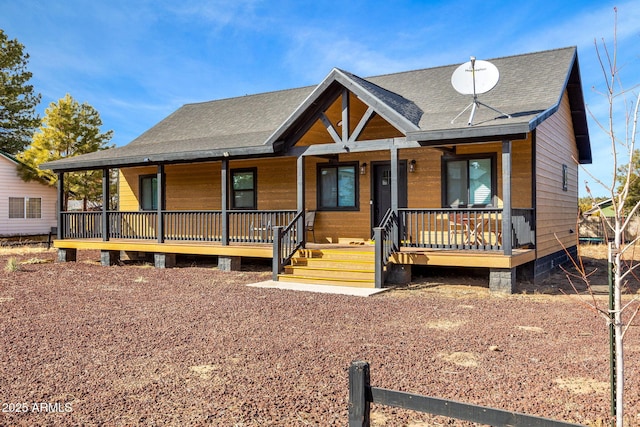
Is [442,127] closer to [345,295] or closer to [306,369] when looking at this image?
[345,295]

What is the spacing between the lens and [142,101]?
44.2 meters

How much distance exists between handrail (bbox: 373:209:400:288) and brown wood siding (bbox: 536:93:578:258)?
3366 millimetres

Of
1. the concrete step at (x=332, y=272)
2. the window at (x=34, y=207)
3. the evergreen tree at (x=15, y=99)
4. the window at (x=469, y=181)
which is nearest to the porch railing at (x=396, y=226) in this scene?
the window at (x=469, y=181)

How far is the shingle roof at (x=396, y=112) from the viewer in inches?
407

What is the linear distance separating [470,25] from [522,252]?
13035 millimetres

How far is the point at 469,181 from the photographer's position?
39.2ft

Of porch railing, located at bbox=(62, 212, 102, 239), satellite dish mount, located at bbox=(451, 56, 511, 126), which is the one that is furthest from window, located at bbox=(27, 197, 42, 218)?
satellite dish mount, located at bbox=(451, 56, 511, 126)


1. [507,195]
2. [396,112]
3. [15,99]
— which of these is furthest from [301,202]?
[15,99]

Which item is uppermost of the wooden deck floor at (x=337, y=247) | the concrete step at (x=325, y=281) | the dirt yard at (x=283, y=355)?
the wooden deck floor at (x=337, y=247)

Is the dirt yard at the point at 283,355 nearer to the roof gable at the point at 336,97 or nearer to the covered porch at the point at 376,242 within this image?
the covered porch at the point at 376,242

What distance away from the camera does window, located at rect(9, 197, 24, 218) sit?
81.1 ft

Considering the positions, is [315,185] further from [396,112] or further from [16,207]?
[16,207]

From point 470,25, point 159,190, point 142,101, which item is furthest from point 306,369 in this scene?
point 142,101

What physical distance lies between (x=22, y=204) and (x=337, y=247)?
804 inches
